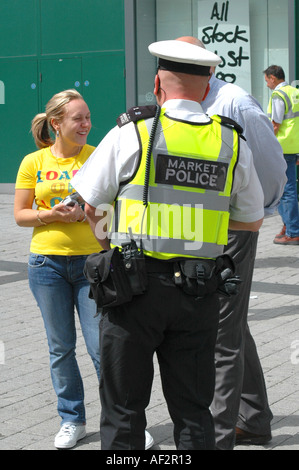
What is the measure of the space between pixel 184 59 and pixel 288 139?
7.71 meters

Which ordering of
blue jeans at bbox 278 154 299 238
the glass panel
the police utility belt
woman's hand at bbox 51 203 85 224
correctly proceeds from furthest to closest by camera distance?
the glass panel, blue jeans at bbox 278 154 299 238, woman's hand at bbox 51 203 85 224, the police utility belt

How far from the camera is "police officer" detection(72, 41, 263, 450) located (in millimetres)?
3207

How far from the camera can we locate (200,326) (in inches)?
128

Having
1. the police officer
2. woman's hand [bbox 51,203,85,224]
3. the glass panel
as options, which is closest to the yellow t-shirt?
woman's hand [bbox 51,203,85,224]

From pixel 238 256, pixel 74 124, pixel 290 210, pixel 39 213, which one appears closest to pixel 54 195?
pixel 39 213

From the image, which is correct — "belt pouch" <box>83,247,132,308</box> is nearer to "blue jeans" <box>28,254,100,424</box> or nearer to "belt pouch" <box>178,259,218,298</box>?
"belt pouch" <box>178,259,218,298</box>

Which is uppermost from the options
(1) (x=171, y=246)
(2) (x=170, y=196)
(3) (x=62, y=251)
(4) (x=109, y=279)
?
(2) (x=170, y=196)

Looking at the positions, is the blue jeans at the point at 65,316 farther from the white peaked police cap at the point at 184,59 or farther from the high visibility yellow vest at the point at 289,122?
the high visibility yellow vest at the point at 289,122

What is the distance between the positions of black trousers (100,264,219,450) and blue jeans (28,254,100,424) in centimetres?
124

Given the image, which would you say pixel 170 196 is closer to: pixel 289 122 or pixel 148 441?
pixel 148 441

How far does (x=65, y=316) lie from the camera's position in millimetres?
4582

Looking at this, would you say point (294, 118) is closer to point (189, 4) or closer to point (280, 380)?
point (189, 4)

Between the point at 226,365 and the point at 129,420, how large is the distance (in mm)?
1076

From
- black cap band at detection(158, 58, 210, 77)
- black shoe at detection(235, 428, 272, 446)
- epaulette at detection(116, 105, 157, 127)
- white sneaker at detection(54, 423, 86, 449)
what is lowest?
black shoe at detection(235, 428, 272, 446)
